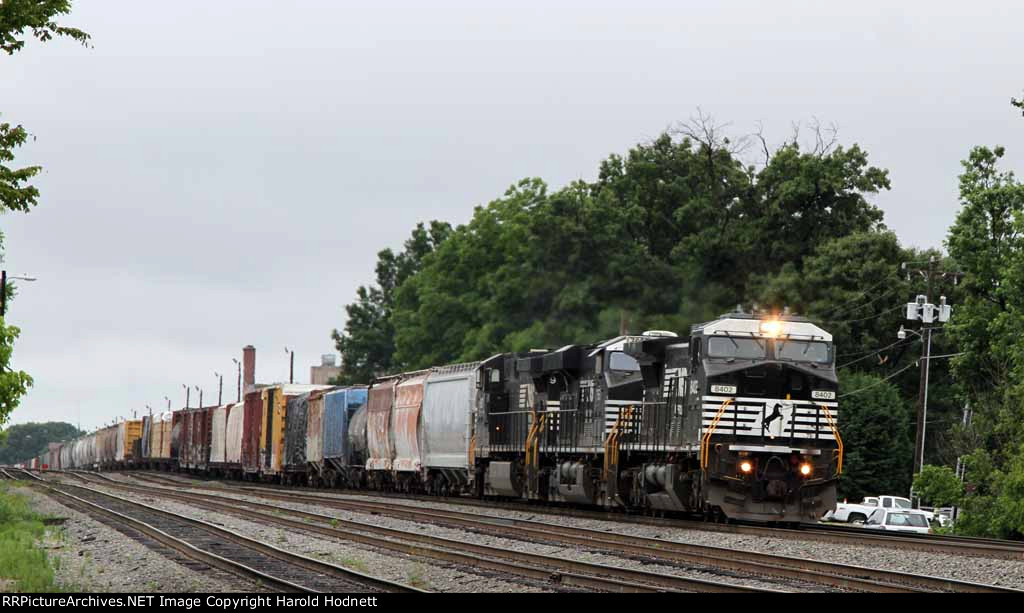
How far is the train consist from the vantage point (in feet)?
82.1

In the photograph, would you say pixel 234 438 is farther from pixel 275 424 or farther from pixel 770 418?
pixel 770 418

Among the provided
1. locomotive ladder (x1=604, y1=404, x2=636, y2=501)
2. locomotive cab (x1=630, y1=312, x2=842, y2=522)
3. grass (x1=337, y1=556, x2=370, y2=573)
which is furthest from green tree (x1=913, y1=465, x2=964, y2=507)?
grass (x1=337, y1=556, x2=370, y2=573)

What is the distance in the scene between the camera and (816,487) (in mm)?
25359

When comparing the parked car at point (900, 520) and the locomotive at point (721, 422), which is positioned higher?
the locomotive at point (721, 422)

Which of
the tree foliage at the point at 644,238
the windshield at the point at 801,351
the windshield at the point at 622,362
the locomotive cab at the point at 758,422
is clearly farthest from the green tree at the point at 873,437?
the locomotive cab at the point at 758,422

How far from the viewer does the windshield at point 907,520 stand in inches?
1742

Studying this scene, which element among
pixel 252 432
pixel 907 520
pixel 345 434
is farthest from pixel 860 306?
pixel 252 432

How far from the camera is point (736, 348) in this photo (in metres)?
25.3

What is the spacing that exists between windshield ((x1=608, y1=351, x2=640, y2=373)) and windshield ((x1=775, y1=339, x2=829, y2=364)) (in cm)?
439

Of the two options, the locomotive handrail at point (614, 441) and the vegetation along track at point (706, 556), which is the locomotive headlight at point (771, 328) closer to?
the locomotive handrail at point (614, 441)

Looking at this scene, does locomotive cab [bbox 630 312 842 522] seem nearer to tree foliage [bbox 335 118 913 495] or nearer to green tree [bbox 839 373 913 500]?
tree foliage [bbox 335 118 913 495]

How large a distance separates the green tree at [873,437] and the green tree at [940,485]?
23.1m
